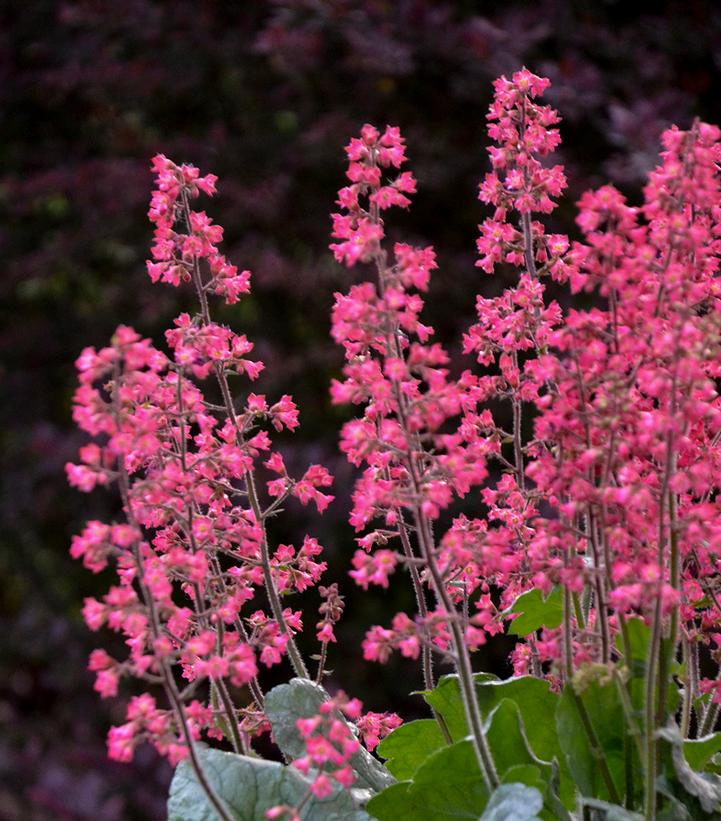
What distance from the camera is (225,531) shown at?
1086 mm

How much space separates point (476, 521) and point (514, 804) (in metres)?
0.29

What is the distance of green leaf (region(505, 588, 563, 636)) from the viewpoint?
1207mm

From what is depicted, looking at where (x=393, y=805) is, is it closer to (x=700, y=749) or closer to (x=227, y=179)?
(x=700, y=749)

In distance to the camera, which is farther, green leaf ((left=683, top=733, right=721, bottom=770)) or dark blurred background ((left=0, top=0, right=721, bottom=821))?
dark blurred background ((left=0, top=0, right=721, bottom=821))

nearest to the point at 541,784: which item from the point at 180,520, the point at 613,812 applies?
the point at 613,812

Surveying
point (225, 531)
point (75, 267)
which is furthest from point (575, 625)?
point (75, 267)

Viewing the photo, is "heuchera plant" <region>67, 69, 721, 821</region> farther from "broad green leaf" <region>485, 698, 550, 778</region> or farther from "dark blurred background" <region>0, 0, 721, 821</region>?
"dark blurred background" <region>0, 0, 721, 821</region>

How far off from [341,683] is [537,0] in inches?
92.7

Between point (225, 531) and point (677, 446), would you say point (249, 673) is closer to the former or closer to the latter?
point (225, 531)

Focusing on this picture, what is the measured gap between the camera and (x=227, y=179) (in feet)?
13.4

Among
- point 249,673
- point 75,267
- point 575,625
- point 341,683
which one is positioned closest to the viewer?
point 249,673

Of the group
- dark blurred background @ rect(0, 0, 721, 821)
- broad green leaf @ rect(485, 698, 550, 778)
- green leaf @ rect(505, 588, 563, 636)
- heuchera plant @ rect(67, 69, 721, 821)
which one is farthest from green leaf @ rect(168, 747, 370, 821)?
dark blurred background @ rect(0, 0, 721, 821)

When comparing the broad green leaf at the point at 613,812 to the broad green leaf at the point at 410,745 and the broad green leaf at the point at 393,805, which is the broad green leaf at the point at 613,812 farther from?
the broad green leaf at the point at 410,745

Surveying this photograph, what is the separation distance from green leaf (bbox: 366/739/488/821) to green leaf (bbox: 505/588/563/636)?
20cm
